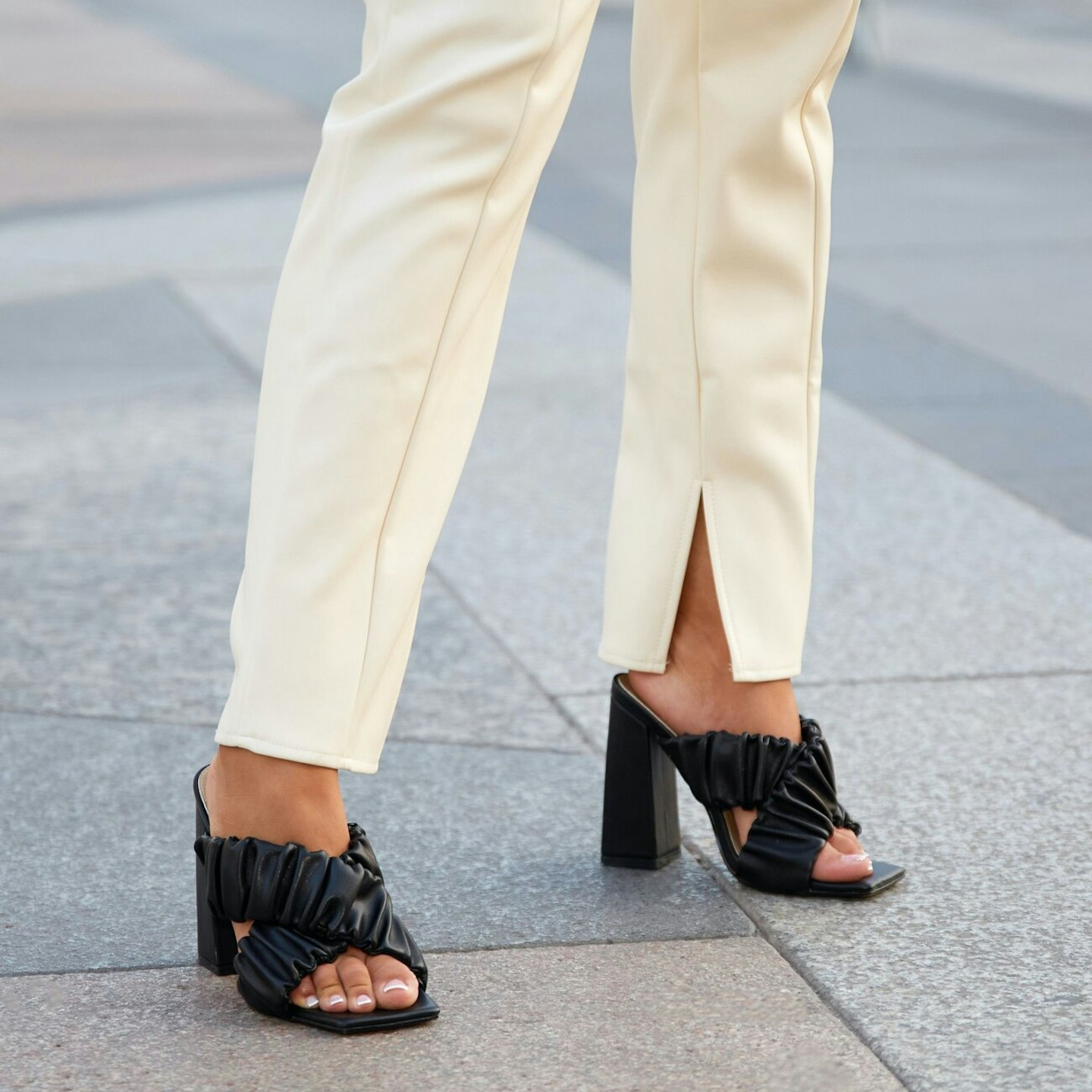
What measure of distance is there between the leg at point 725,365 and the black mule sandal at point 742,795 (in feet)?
0.06

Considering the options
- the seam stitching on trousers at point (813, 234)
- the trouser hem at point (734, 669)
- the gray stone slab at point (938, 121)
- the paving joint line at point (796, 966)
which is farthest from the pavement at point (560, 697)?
the gray stone slab at point (938, 121)

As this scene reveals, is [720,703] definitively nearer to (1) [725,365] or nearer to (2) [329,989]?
(1) [725,365]

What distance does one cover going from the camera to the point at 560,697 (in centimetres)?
256

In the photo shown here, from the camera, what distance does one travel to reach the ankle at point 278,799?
5.19ft

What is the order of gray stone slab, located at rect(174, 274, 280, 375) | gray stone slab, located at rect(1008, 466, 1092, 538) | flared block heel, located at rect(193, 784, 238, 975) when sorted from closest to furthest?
1. flared block heel, located at rect(193, 784, 238, 975)
2. gray stone slab, located at rect(1008, 466, 1092, 538)
3. gray stone slab, located at rect(174, 274, 280, 375)

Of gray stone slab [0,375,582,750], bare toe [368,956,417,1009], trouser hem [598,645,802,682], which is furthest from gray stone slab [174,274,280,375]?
bare toe [368,956,417,1009]

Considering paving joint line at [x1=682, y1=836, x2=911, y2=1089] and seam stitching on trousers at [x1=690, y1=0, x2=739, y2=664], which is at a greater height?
seam stitching on trousers at [x1=690, y1=0, x2=739, y2=664]

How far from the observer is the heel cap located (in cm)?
198

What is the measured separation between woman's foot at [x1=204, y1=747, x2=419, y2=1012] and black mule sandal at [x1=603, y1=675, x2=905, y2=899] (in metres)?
0.41

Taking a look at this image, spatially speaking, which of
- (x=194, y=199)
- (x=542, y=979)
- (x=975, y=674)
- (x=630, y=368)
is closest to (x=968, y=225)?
(x=194, y=199)

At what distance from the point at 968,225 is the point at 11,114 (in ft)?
18.4

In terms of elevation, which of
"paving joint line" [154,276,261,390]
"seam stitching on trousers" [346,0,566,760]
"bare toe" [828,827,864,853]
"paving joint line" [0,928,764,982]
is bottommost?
"paving joint line" [0,928,764,982]

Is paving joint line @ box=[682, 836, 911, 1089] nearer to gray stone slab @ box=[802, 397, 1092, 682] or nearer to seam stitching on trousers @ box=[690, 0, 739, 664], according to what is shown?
seam stitching on trousers @ box=[690, 0, 739, 664]

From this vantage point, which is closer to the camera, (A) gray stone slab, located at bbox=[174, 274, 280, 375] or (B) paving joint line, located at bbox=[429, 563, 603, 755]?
(B) paving joint line, located at bbox=[429, 563, 603, 755]
